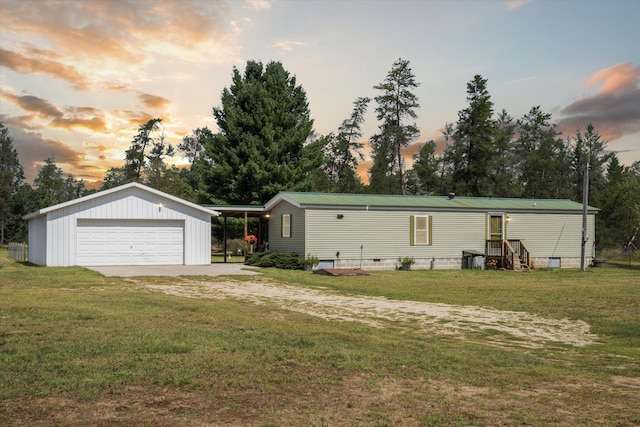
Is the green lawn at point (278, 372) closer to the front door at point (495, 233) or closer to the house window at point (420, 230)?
the house window at point (420, 230)

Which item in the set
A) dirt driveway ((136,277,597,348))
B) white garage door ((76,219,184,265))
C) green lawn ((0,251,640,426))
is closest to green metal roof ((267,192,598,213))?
white garage door ((76,219,184,265))

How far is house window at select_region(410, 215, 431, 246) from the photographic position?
2828 cm

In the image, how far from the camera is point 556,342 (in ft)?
31.2

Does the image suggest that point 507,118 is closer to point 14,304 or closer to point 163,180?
point 163,180

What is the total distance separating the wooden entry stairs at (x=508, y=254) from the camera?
28.9 m

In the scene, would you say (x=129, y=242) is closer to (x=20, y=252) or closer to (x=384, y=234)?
(x=20, y=252)

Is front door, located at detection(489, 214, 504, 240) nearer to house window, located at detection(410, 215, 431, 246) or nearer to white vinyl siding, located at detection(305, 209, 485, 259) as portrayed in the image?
white vinyl siding, located at detection(305, 209, 485, 259)

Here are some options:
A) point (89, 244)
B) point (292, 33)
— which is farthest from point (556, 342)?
point (89, 244)

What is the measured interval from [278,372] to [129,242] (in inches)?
840

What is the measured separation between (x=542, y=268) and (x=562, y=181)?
31678 mm

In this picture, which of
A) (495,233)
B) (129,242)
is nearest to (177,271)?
(129,242)

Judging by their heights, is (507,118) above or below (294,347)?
above

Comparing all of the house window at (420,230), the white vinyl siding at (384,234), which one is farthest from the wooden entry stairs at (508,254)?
the house window at (420,230)

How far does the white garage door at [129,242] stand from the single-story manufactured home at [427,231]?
5.44 metres
